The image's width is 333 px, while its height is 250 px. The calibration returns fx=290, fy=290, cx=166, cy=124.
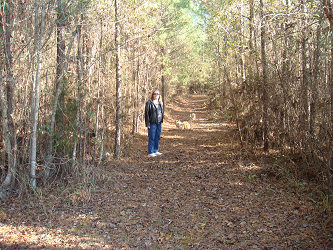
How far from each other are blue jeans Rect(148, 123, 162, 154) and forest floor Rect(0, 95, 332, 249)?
1082 millimetres

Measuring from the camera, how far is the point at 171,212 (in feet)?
16.6

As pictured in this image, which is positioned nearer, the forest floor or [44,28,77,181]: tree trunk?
the forest floor

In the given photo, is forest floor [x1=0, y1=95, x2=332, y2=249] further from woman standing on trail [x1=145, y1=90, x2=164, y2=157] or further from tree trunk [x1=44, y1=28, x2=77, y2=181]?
woman standing on trail [x1=145, y1=90, x2=164, y2=157]

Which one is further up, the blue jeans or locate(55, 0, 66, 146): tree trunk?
locate(55, 0, 66, 146): tree trunk

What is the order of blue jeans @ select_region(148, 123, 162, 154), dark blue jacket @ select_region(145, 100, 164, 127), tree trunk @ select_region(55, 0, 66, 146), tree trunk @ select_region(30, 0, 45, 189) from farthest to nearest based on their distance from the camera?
blue jeans @ select_region(148, 123, 162, 154) < dark blue jacket @ select_region(145, 100, 164, 127) < tree trunk @ select_region(55, 0, 66, 146) < tree trunk @ select_region(30, 0, 45, 189)

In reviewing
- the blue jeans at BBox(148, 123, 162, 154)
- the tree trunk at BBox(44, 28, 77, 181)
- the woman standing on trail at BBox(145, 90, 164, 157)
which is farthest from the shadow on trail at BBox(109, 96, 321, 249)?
the tree trunk at BBox(44, 28, 77, 181)

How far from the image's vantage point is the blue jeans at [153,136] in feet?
27.3

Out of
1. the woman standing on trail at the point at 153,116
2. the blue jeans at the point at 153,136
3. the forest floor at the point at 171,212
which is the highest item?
the woman standing on trail at the point at 153,116

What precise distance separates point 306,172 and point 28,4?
6.32 meters

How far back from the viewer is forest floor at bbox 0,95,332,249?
13.4ft

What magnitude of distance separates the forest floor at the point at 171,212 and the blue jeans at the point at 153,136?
42.6 inches

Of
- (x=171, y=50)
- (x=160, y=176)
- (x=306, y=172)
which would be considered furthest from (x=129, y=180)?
(x=171, y=50)

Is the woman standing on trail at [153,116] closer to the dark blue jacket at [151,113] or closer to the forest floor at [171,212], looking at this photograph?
the dark blue jacket at [151,113]

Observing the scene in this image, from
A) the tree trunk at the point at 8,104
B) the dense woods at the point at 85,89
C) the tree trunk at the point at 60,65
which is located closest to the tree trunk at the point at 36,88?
the dense woods at the point at 85,89
